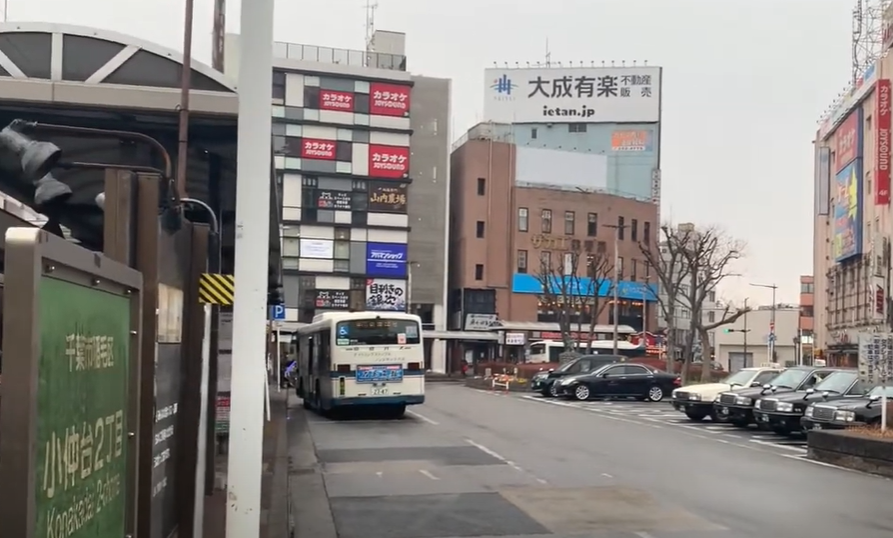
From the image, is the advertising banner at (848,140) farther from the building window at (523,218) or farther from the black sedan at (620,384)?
the black sedan at (620,384)

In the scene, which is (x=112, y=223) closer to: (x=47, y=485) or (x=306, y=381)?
(x=47, y=485)

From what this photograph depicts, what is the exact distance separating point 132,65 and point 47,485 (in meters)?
7.60

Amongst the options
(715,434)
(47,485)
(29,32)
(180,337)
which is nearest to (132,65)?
(29,32)

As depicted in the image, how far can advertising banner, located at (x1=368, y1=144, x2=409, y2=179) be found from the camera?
7425 centimetres

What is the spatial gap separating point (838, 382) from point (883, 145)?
35.5 metres

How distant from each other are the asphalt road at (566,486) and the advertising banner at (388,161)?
5186cm

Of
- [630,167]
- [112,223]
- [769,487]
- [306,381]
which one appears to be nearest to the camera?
[112,223]

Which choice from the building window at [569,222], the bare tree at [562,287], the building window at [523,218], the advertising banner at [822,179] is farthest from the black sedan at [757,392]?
the building window at [569,222]

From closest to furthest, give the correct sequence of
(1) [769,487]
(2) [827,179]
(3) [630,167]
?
(1) [769,487] < (2) [827,179] < (3) [630,167]

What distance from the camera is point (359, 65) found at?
75.0 m

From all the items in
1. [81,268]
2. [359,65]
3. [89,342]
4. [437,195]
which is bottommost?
[89,342]

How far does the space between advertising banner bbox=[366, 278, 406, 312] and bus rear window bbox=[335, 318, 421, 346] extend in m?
46.9

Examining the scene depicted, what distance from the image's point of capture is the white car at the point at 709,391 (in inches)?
1072

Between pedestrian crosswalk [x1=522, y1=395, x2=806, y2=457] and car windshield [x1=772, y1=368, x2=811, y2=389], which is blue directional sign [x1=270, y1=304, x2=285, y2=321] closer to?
pedestrian crosswalk [x1=522, y1=395, x2=806, y2=457]
